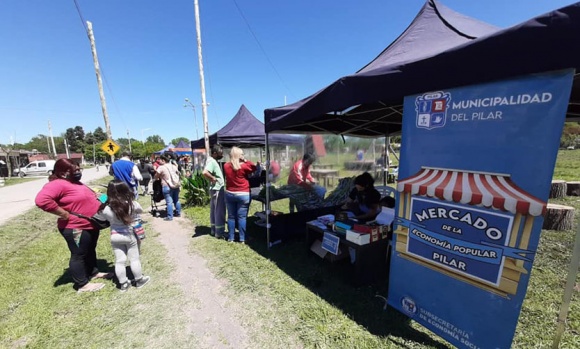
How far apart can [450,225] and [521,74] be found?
1.09 metres

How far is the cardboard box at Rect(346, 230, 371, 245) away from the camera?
2803 millimetres

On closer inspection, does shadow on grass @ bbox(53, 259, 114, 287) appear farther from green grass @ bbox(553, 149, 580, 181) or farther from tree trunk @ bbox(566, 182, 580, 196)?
tree trunk @ bbox(566, 182, 580, 196)

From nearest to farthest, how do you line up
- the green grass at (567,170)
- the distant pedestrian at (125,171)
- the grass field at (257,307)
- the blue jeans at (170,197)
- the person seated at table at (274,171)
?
the grass field at (257,307), the person seated at table at (274,171), the distant pedestrian at (125,171), the blue jeans at (170,197), the green grass at (567,170)

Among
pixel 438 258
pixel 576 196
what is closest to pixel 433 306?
pixel 438 258

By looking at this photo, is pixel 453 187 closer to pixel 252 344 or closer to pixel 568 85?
pixel 568 85

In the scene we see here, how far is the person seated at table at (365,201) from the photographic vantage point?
3.24 metres

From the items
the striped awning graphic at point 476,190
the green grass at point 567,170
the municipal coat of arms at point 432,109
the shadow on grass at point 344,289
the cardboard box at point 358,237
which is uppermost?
the municipal coat of arms at point 432,109

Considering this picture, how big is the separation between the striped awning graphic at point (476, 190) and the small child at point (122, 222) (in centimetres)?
310

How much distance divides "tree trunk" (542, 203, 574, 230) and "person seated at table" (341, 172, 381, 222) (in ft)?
12.6

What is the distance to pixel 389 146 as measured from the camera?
609cm

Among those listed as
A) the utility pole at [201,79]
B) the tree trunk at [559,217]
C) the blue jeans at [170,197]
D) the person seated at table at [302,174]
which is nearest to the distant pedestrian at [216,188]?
the person seated at table at [302,174]

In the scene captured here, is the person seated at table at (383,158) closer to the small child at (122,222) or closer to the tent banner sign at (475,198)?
the tent banner sign at (475,198)

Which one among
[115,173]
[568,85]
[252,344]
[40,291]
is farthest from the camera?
[115,173]

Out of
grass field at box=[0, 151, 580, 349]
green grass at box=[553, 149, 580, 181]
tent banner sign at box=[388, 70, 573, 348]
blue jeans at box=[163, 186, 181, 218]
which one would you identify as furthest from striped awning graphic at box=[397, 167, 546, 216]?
green grass at box=[553, 149, 580, 181]
